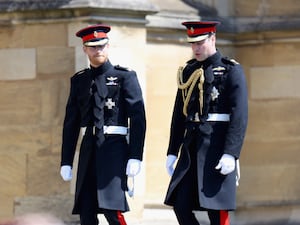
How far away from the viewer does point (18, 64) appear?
10055 mm

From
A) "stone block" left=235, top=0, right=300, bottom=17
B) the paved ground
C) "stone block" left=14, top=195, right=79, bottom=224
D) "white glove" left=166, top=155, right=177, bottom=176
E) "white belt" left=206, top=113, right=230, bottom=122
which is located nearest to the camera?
"white belt" left=206, top=113, right=230, bottom=122

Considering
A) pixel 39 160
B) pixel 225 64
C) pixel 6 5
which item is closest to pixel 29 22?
pixel 6 5

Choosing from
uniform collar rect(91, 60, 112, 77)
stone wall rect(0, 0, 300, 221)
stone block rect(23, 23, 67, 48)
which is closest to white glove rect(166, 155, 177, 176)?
uniform collar rect(91, 60, 112, 77)

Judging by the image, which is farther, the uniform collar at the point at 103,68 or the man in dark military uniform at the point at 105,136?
the uniform collar at the point at 103,68

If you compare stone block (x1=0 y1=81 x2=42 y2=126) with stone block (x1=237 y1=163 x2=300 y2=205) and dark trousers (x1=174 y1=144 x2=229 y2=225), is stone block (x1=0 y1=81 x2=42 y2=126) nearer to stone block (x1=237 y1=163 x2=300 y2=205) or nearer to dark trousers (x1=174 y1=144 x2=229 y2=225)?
stone block (x1=237 y1=163 x2=300 y2=205)

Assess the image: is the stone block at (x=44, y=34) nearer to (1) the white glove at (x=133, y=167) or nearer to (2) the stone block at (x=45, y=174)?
(2) the stone block at (x=45, y=174)

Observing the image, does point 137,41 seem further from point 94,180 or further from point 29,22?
point 94,180

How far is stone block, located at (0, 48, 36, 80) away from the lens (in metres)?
10.0

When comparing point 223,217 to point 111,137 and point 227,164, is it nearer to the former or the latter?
point 227,164

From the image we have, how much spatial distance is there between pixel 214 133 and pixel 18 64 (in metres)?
2.46

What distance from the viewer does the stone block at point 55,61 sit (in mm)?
9875

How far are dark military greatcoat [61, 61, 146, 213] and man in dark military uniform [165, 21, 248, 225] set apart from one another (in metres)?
0.35

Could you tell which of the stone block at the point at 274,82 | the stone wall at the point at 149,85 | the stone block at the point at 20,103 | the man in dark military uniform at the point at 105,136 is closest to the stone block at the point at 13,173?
the stone wall at the point at 149,85

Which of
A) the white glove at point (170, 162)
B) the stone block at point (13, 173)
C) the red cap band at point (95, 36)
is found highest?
the red cap band at point (95, 36)
